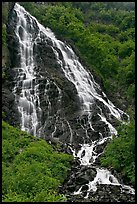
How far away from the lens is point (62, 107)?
2408 cm

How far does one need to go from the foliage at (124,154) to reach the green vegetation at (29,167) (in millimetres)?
2127

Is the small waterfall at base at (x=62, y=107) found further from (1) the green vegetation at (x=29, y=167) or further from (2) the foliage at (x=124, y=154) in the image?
(1) the green vegetation at (x=29, y=167)

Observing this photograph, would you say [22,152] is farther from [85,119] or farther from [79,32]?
[79,32]

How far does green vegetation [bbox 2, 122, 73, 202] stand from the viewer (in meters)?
15.4

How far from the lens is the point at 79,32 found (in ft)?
114

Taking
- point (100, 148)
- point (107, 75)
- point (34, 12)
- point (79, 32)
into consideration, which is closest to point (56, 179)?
point (100, 148)

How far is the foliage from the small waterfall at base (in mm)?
534

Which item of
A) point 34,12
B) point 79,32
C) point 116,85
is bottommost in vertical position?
point 116,85

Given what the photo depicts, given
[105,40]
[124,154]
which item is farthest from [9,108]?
[105,40]

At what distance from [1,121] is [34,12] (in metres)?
19.0

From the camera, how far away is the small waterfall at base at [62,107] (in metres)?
20.9

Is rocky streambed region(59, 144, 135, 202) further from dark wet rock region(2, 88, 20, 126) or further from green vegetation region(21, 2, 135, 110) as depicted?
green vegetation region(21, 2, 135, 110)

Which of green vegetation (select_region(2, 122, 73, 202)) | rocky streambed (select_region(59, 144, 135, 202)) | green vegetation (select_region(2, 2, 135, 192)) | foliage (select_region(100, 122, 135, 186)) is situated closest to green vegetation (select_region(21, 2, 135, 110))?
green vegetation (select_region(2, 2, 135, 192))

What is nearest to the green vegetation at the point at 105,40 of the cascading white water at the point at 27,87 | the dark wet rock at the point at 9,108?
the cascading white water at the point at 27,87
